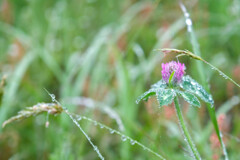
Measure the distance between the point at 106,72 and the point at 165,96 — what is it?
1.41 meters

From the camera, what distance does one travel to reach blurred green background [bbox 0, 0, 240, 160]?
148 cm

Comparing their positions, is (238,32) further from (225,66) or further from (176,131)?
(176,131)

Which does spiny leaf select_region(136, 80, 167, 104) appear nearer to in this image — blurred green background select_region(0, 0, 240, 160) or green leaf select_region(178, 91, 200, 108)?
Answer: green leaf select_region(178, 91, 200, 108)

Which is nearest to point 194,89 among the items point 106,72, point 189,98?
point 189,98

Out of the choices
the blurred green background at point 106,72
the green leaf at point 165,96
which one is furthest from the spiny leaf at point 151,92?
the blurred green background at point 106,72

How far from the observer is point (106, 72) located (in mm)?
2121

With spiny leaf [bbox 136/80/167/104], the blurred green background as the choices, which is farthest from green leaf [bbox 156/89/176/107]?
the blurred green background

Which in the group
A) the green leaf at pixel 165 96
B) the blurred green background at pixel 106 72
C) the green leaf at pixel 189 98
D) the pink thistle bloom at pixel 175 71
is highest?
the blurred green background at pixel 106 72

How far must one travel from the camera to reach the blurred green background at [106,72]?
4.87ft

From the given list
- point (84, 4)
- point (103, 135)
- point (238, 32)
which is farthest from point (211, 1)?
point (103, 135)

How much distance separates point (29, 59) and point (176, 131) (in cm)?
91

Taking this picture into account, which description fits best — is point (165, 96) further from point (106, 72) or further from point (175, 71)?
point (106, 72)

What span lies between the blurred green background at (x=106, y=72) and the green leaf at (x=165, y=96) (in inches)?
16.1

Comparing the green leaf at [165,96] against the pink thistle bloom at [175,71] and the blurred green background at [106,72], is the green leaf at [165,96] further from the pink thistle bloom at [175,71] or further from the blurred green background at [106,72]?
the blurred green background at [106,72]
